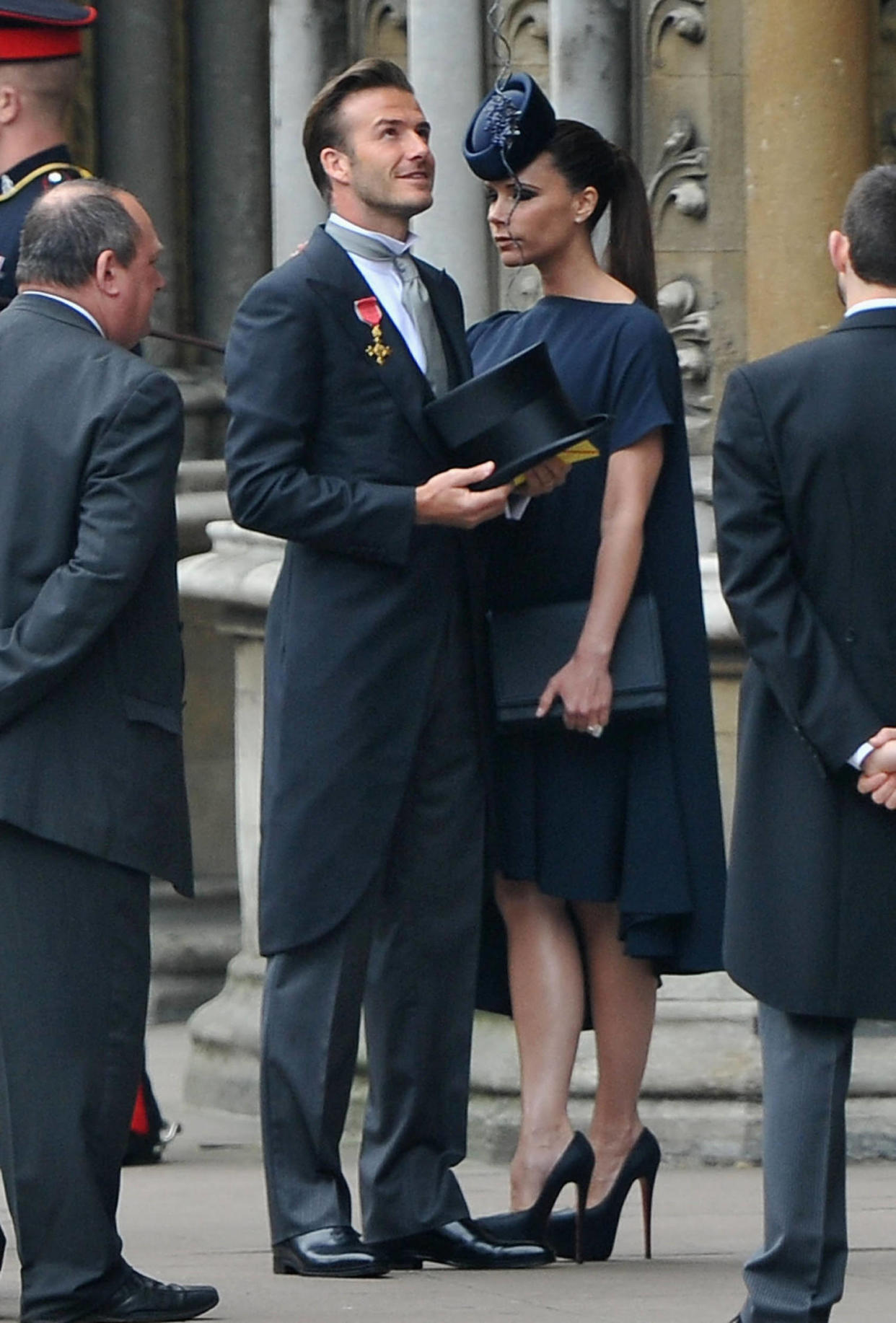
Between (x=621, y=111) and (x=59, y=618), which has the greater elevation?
(x=621, y=111)

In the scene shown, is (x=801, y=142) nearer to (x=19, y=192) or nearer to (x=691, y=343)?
(x=691, y=343)

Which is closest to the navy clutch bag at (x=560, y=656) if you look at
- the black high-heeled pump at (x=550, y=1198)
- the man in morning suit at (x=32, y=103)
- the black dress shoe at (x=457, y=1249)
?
the black high-heeled pump at (x=550, y=1198)

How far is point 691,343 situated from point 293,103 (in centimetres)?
145

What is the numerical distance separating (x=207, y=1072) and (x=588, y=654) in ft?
7.11

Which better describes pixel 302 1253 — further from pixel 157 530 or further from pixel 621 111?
pixel 621 111

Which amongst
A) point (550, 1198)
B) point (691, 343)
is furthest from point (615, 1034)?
point (691, 343)

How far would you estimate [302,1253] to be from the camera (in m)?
4.96

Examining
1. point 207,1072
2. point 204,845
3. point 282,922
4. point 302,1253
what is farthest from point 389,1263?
point 204,845

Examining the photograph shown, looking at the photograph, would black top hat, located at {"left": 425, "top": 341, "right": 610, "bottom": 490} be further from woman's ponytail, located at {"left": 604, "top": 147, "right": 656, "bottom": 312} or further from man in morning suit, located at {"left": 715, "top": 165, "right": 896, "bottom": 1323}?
man in morning suit, located at {"left": 715, "top": 165, "right": 896, "bottom": 1323}

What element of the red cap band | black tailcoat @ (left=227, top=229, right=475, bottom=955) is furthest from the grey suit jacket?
the red cap band

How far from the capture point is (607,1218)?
17.0ft

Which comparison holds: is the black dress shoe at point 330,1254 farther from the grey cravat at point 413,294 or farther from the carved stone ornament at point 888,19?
the carved stone ornament at point 888,19

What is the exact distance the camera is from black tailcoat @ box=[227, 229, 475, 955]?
16.3ft

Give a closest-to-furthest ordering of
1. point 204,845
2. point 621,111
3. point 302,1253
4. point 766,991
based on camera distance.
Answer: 1. point 766,991
2. point 302,1253
3. point 621,111
4. point 204,845
